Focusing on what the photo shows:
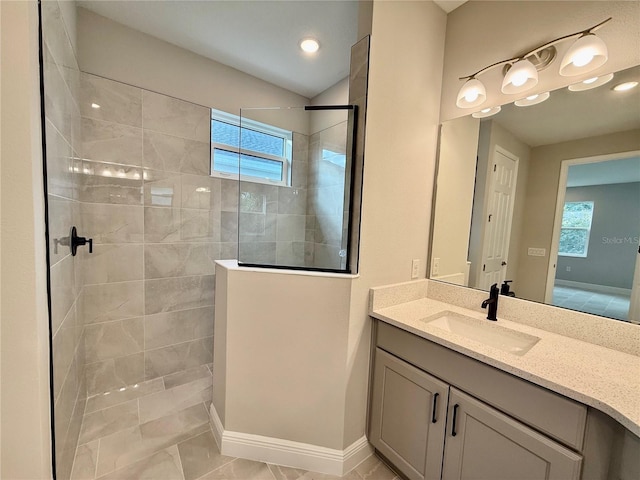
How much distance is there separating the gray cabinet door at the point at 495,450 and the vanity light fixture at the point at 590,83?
151 centimetres

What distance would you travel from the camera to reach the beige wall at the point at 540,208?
1.35 m

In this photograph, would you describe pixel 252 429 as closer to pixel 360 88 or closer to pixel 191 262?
pixel 191 262

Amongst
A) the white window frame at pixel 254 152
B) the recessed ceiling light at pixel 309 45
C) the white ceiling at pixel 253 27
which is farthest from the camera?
the white window frame at pixel 254 152

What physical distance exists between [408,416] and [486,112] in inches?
69.7

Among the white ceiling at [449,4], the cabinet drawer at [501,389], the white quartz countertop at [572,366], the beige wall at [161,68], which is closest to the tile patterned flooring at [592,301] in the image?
the white quartz countertop at [572,366]

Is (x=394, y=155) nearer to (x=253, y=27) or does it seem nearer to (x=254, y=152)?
(x=254, y=152)

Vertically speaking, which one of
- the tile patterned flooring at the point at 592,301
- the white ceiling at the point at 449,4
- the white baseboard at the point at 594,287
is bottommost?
the tile patterned flooring at the point at 592,301

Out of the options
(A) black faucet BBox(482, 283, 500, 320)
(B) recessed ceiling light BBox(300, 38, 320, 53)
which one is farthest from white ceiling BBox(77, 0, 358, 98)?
(A) black faucet BBox(482, 283, 500, 320)

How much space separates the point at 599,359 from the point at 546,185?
0.85 metres

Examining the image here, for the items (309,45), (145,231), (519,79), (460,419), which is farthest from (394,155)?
(145,231)

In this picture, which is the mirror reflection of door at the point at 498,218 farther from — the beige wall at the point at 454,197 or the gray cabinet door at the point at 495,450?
the gray cabinet door at the point at 495,450

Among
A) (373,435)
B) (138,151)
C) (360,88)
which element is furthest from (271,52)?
(373,435)

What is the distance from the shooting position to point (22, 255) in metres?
0.85

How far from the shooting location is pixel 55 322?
3.52 feet
